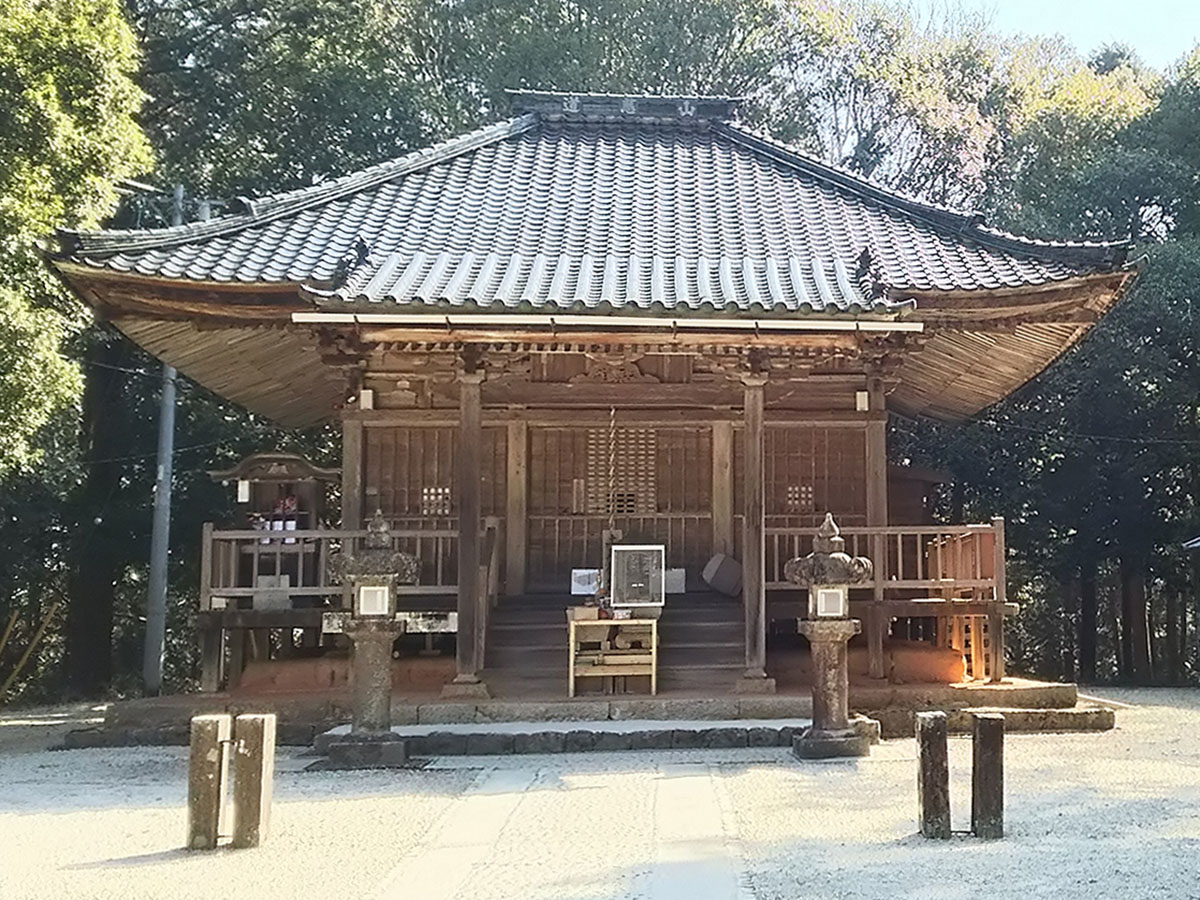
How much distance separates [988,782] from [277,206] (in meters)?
10.0

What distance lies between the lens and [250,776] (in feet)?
19.4

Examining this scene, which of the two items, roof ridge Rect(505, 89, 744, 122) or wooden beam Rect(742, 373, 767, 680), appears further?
roof ridge Rect(505, 89, 744, 122)

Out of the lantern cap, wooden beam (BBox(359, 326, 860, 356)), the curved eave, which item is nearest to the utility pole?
wooden beam (BBox(359, 326, 860, 356))

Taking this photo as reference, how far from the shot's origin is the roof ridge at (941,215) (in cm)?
1149

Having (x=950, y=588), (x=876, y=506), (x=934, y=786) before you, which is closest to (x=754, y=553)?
(x=876, y=506)

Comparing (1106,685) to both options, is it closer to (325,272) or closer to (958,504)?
(958,504)

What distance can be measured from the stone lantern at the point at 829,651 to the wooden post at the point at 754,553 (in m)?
1.49

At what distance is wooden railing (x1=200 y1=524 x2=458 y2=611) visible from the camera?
10.5 meters

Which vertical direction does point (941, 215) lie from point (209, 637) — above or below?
above

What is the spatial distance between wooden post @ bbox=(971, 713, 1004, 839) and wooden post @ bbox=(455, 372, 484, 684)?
5.30 meters

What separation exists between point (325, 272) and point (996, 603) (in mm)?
7183

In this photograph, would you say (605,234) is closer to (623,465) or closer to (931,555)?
(623,465)

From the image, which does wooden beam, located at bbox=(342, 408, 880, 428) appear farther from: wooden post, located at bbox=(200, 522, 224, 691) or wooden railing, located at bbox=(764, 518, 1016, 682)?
wooden post, located at bbox=(200, 522, 224, 691)

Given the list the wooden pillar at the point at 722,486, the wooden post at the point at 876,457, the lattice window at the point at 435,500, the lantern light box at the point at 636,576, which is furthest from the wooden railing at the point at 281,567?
the wooden post at the point at 876,457
